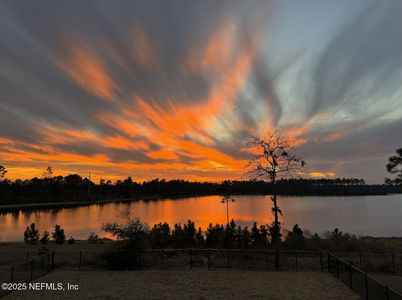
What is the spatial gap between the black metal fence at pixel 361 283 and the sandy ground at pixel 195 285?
395mm

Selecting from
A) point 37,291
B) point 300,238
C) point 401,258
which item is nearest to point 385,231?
point 300,238

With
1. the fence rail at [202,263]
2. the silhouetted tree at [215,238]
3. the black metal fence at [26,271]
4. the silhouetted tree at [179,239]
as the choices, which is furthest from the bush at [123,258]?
the silhouetted tree at [215,238]

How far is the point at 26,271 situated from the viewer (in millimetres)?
16922

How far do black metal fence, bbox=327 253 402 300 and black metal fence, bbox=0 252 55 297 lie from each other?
51.7 ft

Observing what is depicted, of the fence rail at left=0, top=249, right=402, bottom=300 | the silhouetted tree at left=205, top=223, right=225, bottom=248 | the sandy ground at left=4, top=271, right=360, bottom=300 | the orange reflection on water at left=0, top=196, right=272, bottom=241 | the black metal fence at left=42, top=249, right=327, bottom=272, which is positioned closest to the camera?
the sandy ground at left=4, top=271, right=360, bottom=300

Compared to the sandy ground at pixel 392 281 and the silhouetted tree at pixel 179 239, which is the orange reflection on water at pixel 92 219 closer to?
the silhouetted tree at pixel 179 239

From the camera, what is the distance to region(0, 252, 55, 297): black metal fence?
15812mm

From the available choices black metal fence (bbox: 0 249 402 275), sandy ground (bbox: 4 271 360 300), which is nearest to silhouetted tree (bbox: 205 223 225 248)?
black metal fence (bbox: 0 249 402 275)

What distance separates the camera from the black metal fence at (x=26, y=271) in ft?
51.9

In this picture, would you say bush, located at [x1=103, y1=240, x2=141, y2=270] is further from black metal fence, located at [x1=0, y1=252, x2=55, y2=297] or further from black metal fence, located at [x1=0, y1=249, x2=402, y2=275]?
black metal fence, located at [x1=0, y1=252, x2=55, y2=297]

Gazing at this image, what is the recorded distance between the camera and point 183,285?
51.8 feet

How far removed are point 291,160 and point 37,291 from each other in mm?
18007

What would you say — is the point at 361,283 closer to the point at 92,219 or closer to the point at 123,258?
the point at 123,258

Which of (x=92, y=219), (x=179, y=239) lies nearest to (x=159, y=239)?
(x=179, y=239)
